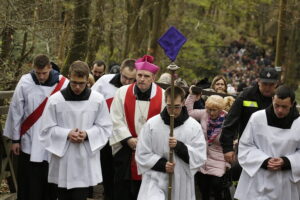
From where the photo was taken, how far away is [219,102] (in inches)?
410

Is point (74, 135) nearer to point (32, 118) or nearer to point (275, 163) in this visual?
point (32, 118)

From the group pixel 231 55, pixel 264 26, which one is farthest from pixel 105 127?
pixel 264 26

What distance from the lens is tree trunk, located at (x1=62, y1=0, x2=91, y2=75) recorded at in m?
16.5

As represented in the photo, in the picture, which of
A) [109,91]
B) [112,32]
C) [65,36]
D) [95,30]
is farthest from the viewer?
[112,32]

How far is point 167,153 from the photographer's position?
8.37 m

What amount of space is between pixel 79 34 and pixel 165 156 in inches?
357

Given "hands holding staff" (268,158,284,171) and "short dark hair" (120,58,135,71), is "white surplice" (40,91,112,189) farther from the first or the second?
"hands holding staff" (268,158,284,171)

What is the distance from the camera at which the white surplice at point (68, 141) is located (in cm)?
855

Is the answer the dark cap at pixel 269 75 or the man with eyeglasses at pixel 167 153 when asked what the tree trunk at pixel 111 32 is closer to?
the dark cap at pixel 269 75

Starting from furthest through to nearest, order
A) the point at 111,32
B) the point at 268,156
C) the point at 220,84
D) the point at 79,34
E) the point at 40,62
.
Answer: the point at 111,32, the point at 79,34, the point at 220,84, the point at 40,62, the point at 268,156

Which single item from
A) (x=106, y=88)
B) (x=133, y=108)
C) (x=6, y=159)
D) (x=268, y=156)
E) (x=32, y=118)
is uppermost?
(x=106, y=88)

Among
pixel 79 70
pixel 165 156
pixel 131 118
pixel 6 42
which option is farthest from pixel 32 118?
pixel 6 42

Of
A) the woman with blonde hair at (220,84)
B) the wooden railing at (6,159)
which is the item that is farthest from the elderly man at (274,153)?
the woman with blonde hair at (220,84)

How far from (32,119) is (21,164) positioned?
67 centimetres
